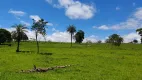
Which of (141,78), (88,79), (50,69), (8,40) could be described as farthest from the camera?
(8,40)

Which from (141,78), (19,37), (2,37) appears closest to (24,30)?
(19,37)

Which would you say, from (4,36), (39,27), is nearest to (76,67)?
(39,27)

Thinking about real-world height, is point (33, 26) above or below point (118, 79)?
above

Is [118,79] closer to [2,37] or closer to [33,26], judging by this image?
[33,26]

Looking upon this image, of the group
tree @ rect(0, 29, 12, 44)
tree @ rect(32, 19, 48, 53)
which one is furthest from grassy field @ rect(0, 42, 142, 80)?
tree @ rect(0, 29, 12, 44)

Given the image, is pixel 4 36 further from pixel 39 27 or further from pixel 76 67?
pixel 76 67

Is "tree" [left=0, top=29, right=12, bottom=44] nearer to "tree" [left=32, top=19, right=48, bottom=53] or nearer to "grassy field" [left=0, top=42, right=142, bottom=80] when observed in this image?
"tree" [left=32, top=19, right=48, bottom=53]

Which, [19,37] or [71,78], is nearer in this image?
[71,78]

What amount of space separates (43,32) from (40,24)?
10.8 ft

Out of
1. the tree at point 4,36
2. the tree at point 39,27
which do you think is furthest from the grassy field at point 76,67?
the tree at point 4,36

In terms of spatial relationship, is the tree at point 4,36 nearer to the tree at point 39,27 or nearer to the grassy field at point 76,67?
the tree at point 39,27

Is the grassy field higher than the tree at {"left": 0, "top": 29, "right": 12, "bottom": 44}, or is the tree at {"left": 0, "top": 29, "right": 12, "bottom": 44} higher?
the tree at {"left": 0, "top": 29, "right": 12, "bottom": 44}

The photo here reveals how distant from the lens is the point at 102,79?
36031mm

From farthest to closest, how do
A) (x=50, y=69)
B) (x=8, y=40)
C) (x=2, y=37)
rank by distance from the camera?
(x=8, y=40), (x=2, y=37), (x=50, y=69)
